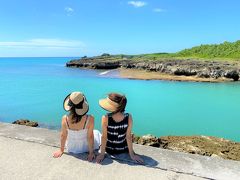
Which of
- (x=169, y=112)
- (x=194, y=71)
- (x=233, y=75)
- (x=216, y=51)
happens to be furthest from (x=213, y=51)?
(x=169, y=112)

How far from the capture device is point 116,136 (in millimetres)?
4539

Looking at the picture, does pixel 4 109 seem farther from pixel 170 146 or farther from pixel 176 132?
pixel 170 146

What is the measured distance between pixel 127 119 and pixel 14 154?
65.7 inches

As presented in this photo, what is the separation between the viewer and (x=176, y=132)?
12.6 meters

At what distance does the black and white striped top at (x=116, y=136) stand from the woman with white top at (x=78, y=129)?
240 mm

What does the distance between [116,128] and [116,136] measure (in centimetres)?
12

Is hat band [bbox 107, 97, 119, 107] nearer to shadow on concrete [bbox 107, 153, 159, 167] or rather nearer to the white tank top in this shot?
the white tank top

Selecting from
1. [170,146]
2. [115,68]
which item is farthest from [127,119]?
[115,68]

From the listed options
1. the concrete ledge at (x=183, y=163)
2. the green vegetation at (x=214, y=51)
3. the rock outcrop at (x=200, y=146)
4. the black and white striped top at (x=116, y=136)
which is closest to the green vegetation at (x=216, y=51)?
the green vegetation at (x=214, y=51)

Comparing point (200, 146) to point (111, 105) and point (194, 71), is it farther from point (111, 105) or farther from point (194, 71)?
point (194, 71)

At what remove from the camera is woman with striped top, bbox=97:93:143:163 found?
4379 mm

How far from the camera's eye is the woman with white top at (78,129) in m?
4.46

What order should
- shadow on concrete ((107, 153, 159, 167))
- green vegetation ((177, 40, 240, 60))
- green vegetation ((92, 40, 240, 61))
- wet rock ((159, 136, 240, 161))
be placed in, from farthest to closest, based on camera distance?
green vegetation ((177, 40, 240, 60)), green vegetation ((92, 40, 240, 61)), wet rock ((159, 136, 240, 161)), shadow on concrete ((107, 153, 159, 167))

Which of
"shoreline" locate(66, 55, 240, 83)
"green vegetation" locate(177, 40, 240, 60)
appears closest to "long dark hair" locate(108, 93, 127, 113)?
"shoreline" locate(66, 55, 240, 83)
